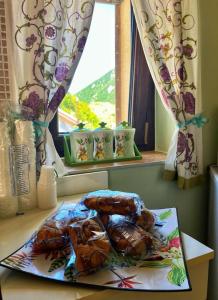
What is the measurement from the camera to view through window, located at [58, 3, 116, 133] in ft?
4.40

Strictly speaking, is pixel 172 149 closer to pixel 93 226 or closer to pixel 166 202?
pixel 166 202

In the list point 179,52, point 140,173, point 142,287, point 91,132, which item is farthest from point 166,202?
point 142,287

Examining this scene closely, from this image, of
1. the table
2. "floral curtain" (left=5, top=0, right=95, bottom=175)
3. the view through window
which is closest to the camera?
the table

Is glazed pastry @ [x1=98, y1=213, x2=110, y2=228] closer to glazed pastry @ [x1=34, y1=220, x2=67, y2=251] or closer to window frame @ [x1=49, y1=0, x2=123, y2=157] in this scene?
glazed pastry @ [x1=34, y1=220, x2=67, y2=251]

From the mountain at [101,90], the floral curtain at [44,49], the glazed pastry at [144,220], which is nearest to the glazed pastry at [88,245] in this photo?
the glazed pastry at [144,220]

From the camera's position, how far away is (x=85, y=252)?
535 millimetres

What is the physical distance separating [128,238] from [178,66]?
34.1 inches

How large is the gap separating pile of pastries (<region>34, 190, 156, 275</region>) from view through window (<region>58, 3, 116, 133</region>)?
2.29ft

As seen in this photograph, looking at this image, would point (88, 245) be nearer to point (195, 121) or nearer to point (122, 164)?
point (122, 164)

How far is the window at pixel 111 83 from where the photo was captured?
1.35m

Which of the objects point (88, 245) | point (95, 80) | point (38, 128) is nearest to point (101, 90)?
point (95, 80)

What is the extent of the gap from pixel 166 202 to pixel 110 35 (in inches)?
35.2

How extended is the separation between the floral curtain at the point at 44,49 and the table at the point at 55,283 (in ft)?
0.92

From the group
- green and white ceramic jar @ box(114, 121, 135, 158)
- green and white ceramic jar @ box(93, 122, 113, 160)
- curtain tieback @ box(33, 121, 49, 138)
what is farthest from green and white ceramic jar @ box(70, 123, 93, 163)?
curtain tieback @ box(33, 121, 49, 138)
